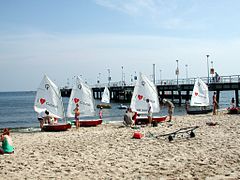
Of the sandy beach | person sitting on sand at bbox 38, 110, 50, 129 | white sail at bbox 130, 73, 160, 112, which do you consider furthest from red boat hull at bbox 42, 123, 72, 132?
white sail at bbox 130, 73, 160, 112

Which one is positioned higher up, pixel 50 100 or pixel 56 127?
pixel 50 100

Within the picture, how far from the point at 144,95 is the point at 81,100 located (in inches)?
144

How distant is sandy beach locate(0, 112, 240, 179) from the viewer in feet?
29.6

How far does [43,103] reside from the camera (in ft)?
61.6

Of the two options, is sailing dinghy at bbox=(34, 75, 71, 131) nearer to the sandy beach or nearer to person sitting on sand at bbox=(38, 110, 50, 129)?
person sitting on sand at bbox=(38, 110, 50, 129)

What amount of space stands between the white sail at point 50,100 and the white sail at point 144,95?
4.29 m

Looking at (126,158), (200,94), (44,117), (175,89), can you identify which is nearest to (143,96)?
(44,117)

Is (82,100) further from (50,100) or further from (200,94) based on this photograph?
(200,94)

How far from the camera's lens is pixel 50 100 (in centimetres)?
1880

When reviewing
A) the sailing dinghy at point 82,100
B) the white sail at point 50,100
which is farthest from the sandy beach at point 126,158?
the sailing dinghy at point 82,100

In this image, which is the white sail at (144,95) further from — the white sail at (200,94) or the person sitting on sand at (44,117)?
the white sail at (200,94)

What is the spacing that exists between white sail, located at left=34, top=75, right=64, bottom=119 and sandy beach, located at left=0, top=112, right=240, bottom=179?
347cm

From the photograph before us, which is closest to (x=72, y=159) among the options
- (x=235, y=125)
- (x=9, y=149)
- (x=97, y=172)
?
(x=97, y=172)

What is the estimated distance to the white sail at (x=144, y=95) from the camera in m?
19.8
